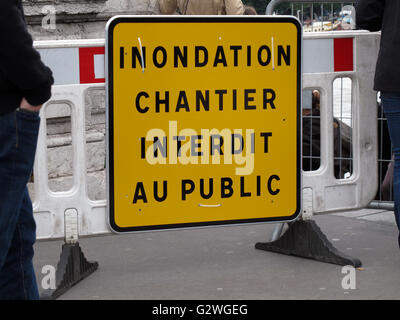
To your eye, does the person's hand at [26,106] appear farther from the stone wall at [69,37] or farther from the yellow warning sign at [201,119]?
the stone wall at [69,37]

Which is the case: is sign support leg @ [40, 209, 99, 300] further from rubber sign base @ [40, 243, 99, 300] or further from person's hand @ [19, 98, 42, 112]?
person's hand @ [19, 98, 42, 112]

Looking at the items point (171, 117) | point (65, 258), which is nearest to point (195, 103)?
point (171, 117)

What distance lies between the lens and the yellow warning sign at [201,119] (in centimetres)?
516

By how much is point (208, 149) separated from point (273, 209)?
0.55 m

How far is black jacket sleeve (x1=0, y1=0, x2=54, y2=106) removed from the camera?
3240 mm

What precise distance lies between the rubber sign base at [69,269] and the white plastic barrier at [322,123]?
0.39 feet

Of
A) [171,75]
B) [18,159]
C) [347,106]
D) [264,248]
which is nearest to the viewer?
[18,159]

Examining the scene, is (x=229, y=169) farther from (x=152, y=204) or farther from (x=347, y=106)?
(x=347, y=106)

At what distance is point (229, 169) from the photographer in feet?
17.5

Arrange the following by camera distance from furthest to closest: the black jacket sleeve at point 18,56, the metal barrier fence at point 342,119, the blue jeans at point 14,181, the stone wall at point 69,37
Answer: the stone wall at point 69,37 < the metal barrier fence at point 342,119 < the blue jeans at point 14,181 < the black jacket sleeve at point 18,56

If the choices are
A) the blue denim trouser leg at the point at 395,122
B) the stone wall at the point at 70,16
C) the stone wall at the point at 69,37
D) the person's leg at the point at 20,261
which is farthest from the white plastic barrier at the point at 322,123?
the stone wall at the point at 70,16

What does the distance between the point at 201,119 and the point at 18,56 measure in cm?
211

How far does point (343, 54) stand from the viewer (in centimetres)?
586

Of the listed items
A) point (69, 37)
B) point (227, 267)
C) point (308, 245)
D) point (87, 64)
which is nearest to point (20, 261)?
point (87, 64)
